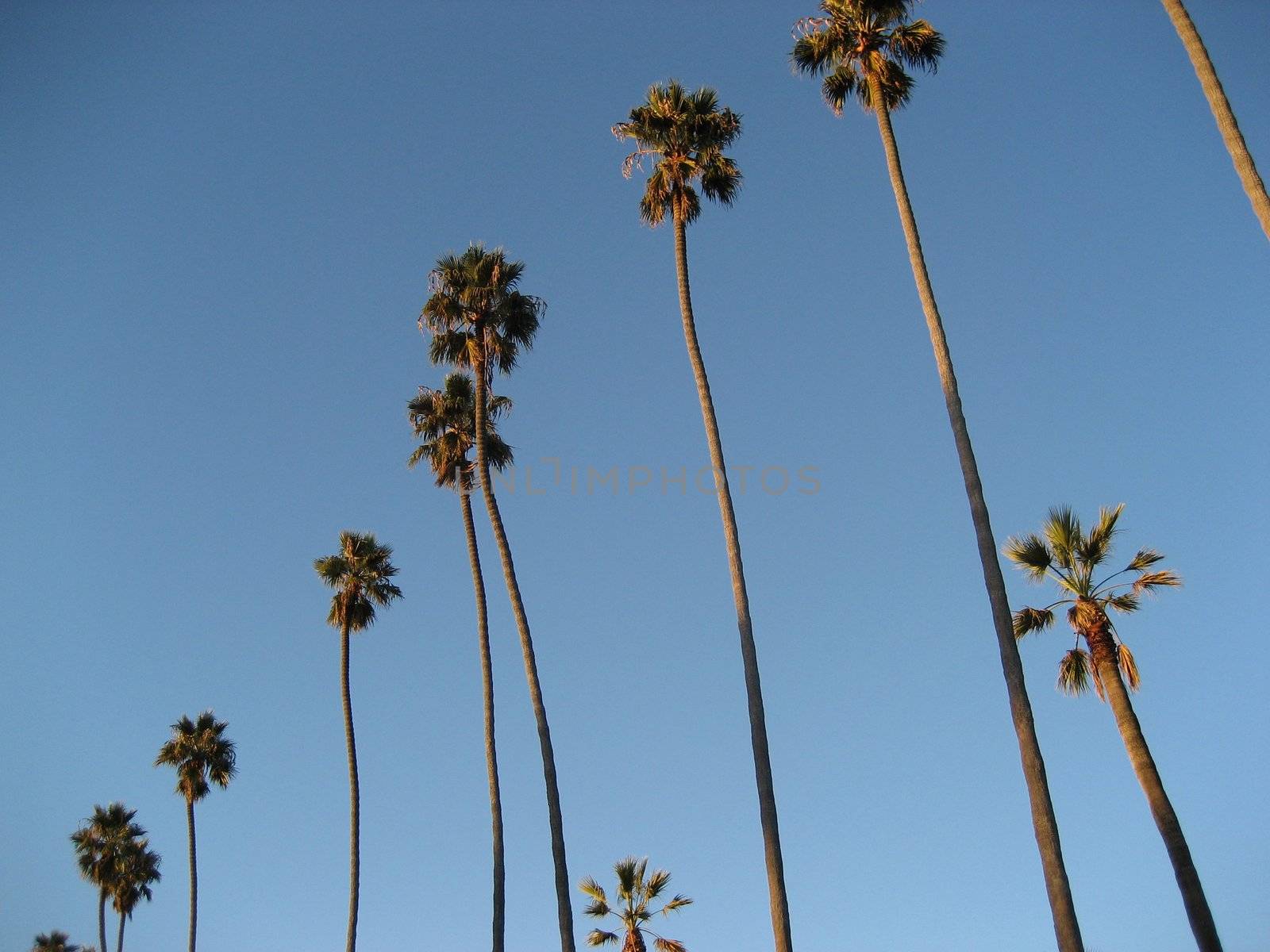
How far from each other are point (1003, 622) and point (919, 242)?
8320 millimetres

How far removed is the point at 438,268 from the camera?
32.9 m

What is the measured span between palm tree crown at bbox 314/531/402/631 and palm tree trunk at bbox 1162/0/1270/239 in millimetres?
31144

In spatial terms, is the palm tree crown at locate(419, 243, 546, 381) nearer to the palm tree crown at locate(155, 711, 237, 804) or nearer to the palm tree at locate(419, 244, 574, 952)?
the palm tree at locate(419, 244, 574, 952)

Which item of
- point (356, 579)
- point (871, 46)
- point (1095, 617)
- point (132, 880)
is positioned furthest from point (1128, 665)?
point (132, 880)

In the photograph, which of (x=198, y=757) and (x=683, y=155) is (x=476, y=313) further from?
(x=198, y=757)

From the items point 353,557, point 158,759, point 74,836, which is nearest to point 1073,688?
point 353,557

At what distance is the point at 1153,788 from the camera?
18.6 meters

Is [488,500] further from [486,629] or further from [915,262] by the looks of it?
[915,262]

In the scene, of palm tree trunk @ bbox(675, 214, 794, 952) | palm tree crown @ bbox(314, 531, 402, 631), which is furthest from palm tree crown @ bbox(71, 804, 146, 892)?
palm tree trunk @ bbox(675, 214, 794, 952)

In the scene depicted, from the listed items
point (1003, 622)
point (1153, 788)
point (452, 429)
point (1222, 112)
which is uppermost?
point (452, 429)

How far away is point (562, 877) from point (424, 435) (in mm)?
15707

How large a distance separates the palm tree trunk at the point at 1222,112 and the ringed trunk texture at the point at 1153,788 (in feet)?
32.8

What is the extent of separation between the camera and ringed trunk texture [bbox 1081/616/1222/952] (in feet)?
56.5

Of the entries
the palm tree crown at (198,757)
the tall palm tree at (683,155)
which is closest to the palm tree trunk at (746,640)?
the tall palm tree at (683,155)
